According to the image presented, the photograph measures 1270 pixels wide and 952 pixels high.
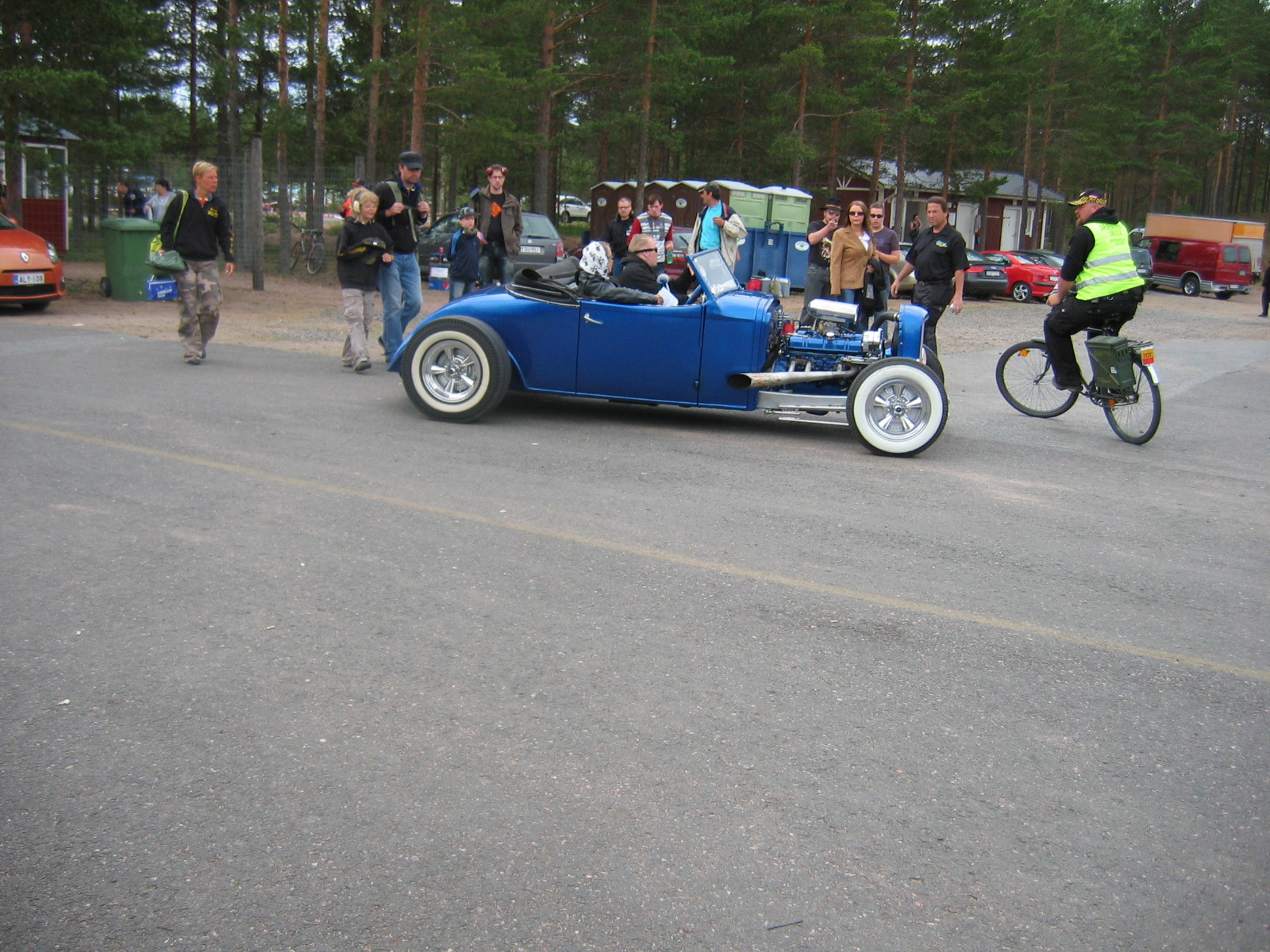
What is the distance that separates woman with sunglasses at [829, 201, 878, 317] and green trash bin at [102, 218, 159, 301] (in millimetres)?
10618

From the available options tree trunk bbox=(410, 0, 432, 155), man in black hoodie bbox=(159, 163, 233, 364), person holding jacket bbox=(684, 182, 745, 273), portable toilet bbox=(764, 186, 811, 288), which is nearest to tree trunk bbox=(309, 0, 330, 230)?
tree trunk bbox=(410, 0, 432, 155)

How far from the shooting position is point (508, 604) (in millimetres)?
4414

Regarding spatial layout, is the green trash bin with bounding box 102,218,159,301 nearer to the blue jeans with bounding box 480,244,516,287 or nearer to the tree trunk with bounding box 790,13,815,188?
the blue jeans with bounding box 480,244,516,287

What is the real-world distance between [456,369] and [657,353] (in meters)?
1.43

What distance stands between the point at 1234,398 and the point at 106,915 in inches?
470

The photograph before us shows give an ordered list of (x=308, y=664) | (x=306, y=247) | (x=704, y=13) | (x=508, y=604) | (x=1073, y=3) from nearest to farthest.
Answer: (x=308, y=664) → (x=508, y=604) → (x=306, y=247) → (x=704, y=13) → (x=1073, y=3)

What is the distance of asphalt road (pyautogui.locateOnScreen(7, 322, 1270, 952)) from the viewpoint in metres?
2.64

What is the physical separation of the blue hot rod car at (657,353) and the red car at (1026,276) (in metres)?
24.6

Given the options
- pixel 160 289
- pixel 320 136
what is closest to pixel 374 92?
pixel 320 136

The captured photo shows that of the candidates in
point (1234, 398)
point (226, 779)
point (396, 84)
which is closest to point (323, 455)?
point (226, 779)

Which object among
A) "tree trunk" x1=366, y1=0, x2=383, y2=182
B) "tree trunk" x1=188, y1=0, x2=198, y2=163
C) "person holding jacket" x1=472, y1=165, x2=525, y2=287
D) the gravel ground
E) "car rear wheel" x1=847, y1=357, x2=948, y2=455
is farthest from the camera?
"tree trunk" x1=188, y1=0, x2=198, y2=163

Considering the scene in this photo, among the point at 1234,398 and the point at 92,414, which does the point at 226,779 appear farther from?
the point at 1234,398

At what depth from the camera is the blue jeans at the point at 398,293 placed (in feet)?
32.1

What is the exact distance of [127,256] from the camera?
52.3 feet
